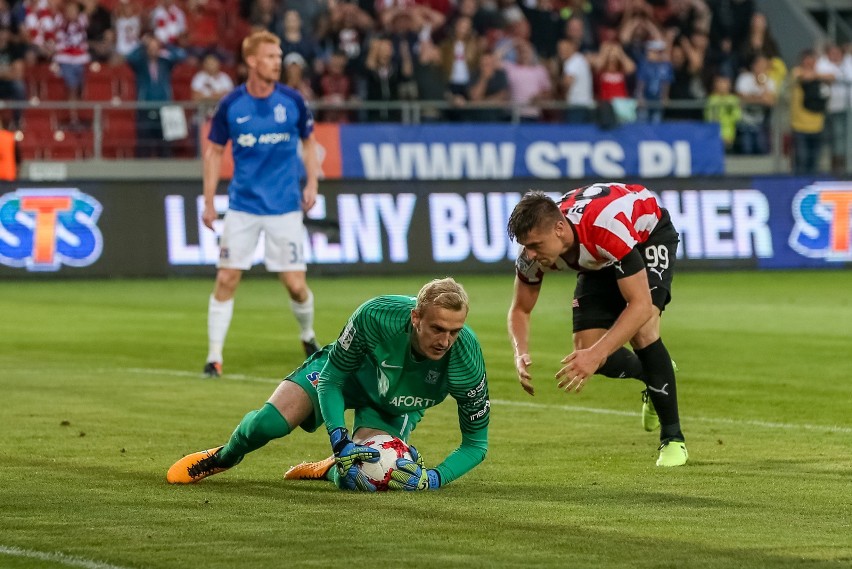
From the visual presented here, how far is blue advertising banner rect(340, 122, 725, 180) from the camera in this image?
27047 millimetres

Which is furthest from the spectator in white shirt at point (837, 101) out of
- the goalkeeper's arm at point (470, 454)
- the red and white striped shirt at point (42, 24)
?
the goalkeeper's arm at point (470, 454)

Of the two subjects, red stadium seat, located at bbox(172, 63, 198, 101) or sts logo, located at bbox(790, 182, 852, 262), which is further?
red stadium seat, located at bbox(172, 63, 198, 101)

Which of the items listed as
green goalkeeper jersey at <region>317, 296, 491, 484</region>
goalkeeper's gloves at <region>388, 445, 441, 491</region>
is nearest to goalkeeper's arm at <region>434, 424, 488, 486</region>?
green goalkeeper jersey at <region>317, 296, 491, 484</region>

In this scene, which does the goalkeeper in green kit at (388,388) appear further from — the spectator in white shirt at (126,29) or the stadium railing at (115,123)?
the spectator in white shirt at (126,29)

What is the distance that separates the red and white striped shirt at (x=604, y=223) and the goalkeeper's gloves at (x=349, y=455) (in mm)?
1555

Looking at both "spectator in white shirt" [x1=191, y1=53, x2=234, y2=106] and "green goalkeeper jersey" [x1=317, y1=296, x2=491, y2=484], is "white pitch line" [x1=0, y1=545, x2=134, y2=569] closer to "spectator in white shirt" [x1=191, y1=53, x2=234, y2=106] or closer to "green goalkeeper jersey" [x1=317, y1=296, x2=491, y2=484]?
"green goalkeeper jersey" [x1=317, y1=296, x2=491, y2=484]

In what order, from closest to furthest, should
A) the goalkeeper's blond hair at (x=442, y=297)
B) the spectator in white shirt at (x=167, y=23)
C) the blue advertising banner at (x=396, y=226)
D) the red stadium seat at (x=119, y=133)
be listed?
the goalkeeper's blond hair at (x=442, y=297) < the blue advertising banner at (x=396, y=226) < the red stadium seat at (x=119, y=133) < the spectator in white shirt at (x=167, y=23)

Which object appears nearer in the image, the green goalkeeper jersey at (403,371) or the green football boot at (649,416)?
the green goalkeeper jersey at (403,371)

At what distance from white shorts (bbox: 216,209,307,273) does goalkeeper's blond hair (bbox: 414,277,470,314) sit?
23.2 feet

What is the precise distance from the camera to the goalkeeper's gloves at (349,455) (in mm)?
7883

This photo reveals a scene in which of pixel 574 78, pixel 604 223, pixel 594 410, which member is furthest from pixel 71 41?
pixel 604 223

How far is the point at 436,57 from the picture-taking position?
2792 centimetres

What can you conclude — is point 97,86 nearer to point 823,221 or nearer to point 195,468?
point 823,221

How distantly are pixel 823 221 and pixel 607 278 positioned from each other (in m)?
17.9
